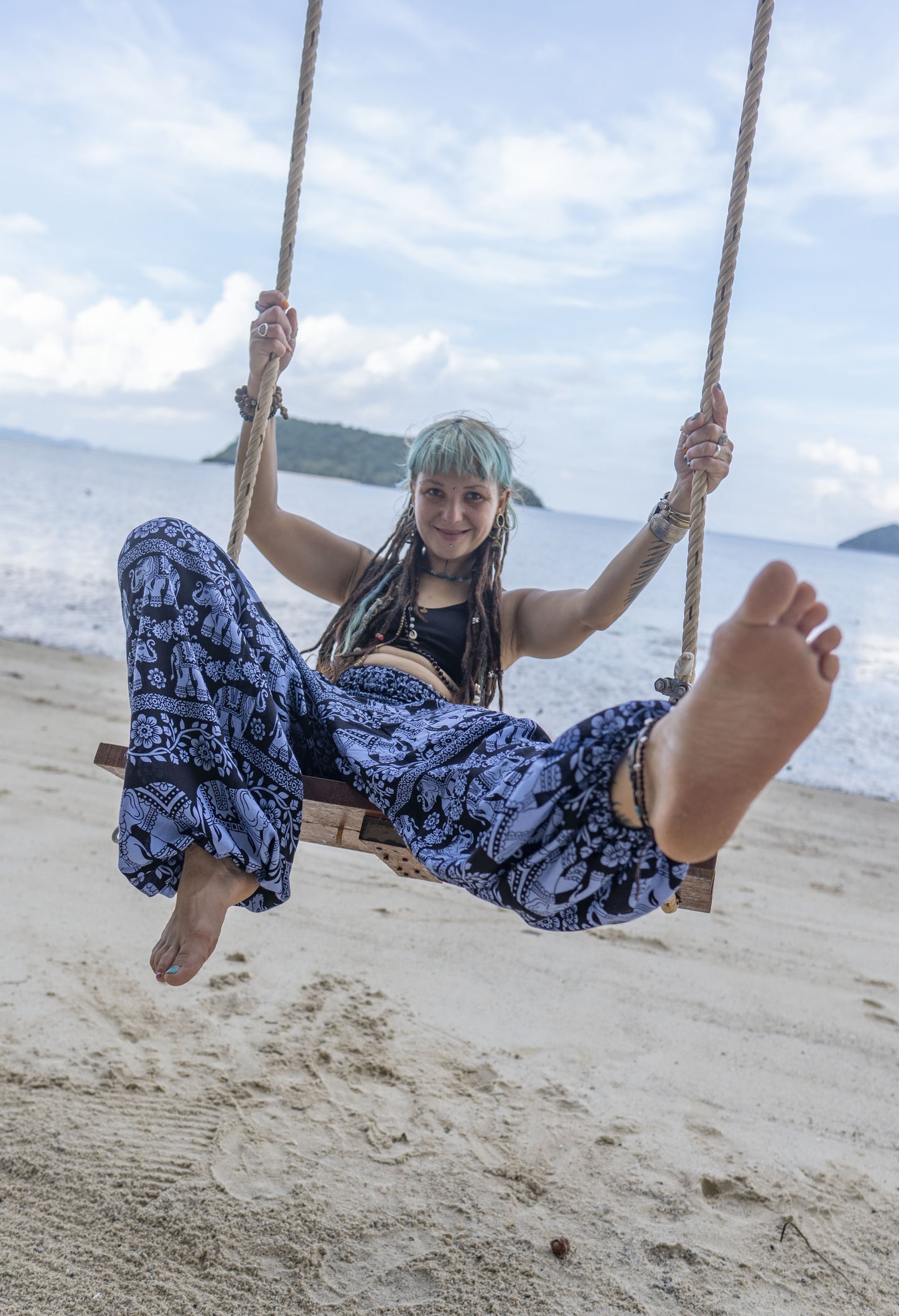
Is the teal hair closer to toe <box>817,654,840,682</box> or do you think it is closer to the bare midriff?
the bare midriff

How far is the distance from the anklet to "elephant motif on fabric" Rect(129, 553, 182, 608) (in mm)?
808

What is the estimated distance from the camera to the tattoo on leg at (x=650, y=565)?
2.11m

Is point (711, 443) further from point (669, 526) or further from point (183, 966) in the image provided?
point (183, 966)

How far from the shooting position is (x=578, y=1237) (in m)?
1.83

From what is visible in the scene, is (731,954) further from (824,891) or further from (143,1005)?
(143,1005)

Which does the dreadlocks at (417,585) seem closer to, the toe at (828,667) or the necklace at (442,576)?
the necklace at (442,576)

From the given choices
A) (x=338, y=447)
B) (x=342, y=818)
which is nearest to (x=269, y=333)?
(x=342, y=818)

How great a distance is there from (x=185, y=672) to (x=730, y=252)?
1345 mm

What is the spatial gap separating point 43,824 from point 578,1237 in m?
2.49

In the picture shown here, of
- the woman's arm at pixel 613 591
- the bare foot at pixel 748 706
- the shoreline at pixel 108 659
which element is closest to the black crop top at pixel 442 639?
the woman's arm at pixel 613 591

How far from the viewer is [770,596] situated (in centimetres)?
114

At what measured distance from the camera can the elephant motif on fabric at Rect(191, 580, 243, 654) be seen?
5.39ft

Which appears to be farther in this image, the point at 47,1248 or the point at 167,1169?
the point at 167,1169

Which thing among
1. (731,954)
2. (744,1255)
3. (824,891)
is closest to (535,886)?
(744,1255)
